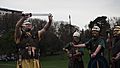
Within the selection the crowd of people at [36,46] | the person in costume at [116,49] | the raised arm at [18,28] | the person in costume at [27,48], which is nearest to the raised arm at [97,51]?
the crowd of people at [36,46]

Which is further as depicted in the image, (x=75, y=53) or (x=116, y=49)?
(x=75, y=53)

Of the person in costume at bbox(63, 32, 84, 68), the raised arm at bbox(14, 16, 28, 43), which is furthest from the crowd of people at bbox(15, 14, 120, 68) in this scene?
the person in costume at bbox(63, 32, 84, 68)

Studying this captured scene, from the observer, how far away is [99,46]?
9211mm

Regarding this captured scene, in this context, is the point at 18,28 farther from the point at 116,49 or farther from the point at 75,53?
the point at 75,53

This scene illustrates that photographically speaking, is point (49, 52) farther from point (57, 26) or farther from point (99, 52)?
point (99, 52)

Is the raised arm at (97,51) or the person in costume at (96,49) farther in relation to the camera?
the person in costume at (96,49)

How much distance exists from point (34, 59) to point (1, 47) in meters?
60.1

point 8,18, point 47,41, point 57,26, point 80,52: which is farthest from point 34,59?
point 57,26

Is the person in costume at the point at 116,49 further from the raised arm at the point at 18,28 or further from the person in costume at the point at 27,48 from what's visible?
the raised arm at the point at 18,28

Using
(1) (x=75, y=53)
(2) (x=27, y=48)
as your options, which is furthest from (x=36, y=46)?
(1) (x=75, y=53)

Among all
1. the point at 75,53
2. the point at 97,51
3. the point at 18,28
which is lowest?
the point at 75,53

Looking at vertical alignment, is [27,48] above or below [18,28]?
below

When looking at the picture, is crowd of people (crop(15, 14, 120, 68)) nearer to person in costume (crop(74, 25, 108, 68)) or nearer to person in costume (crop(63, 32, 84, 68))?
person in costume (crop(74, 25, 108, 68))

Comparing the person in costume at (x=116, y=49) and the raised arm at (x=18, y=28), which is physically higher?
the raised arm at (x=18, y=28)
